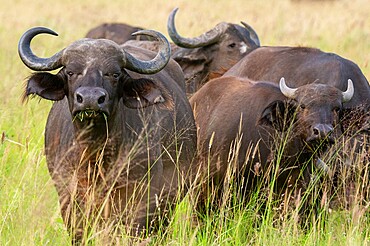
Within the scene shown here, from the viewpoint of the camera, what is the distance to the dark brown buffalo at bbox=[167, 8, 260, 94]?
43.2ft

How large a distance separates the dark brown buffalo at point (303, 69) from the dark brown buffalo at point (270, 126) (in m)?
0.89

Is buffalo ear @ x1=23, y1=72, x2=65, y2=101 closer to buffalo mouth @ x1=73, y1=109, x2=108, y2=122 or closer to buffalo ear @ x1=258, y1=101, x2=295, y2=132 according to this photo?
buffalo mouth @ x1=73, y1=109, x2=108, y2=122

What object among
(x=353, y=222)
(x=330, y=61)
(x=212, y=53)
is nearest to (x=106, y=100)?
(x=353, y=222)

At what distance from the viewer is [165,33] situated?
22.0 m

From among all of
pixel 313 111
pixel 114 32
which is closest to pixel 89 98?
pixel 313 111

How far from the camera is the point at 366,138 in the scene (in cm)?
911

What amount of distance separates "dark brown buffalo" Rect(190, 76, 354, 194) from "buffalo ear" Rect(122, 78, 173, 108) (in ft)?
2.90

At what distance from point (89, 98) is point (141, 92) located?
0.79 metres

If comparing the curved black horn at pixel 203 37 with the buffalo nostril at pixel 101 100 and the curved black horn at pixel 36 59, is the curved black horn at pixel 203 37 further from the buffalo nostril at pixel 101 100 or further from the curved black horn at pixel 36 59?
the buffalo nostril at pixel 101 100

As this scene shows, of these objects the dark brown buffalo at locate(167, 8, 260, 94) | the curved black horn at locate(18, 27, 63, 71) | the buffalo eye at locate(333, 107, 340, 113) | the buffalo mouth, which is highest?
the curved black horn at locate(18, 27, 63, 71)

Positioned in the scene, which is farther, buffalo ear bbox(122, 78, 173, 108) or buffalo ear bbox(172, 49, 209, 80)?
buffalo ear bbox(172, 49, 209, 80)

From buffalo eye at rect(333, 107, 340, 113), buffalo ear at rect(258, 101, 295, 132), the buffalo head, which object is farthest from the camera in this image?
buffalo ear at rect(258, 101, 295, 132)

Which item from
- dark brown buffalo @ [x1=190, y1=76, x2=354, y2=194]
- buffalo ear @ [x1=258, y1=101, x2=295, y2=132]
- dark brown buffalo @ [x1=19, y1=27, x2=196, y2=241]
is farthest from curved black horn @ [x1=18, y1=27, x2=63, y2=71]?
buffalo ear @ [x1=258, y1=101, x2=295, y2=132]

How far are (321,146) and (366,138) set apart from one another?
1254 millimetres
